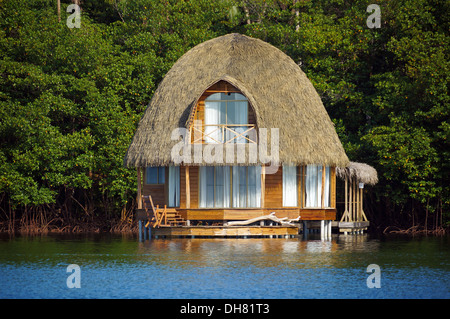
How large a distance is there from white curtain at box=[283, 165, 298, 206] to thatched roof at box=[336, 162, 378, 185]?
10.4ft

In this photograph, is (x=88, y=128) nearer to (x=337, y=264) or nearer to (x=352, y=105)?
(x=352, y=105)

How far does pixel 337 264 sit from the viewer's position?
75.6 ft

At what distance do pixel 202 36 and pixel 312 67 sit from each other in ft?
20.9

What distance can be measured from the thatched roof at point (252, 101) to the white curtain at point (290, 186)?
1.52m

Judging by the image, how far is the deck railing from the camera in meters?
32.6

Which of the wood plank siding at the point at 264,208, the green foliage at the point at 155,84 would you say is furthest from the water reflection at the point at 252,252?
the green foliage at the point at 155,84

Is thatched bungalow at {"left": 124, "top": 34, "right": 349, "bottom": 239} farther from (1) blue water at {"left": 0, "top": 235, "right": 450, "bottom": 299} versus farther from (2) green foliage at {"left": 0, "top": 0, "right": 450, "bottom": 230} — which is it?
(2) green foliage at {"left": 0, "top": 0, "right": 450, "bottom": 230}

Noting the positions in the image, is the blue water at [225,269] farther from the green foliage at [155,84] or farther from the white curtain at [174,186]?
the green foliage at [155,84]

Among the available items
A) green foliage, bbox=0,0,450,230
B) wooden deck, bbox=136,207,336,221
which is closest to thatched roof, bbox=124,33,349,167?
wooden deck, bbox=136,207,336,221

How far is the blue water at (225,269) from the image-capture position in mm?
18078

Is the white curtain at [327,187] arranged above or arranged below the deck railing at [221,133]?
below

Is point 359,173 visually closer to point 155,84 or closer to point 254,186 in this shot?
point 254,186
